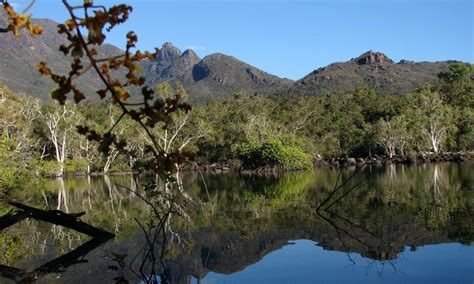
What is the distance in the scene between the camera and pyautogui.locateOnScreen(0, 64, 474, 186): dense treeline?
47438mm

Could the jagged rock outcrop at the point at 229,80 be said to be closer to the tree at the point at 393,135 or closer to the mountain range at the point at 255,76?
the mountain range at the point at 255,76

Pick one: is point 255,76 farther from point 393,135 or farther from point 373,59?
point 393,135

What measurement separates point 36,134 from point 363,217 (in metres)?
51.5

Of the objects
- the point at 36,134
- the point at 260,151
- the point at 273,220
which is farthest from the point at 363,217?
the point at 36,134

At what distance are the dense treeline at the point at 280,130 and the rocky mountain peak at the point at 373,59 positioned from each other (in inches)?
3149

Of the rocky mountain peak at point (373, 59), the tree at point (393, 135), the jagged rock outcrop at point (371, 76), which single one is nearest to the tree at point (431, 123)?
the tree at point (393, 135)

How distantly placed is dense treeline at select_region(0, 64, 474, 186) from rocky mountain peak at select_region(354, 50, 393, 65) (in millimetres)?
79974

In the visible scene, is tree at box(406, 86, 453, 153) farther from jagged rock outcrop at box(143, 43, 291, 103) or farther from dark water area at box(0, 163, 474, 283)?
jagged rock outcrop at box(143, 43, 291, 103)

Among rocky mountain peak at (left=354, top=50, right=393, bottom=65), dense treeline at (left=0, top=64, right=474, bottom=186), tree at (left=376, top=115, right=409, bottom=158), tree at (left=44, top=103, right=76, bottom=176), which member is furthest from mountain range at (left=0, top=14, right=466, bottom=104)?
tree at (left=376, top=115, right=409, bottom=158)

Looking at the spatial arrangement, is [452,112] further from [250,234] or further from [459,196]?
[250,234]

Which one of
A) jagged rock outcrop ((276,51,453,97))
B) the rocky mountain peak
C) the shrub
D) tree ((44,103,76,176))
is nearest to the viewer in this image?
the shrub

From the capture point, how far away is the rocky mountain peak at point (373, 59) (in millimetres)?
144250

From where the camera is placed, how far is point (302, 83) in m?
137

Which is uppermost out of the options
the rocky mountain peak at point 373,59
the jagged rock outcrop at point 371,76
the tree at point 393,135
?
the rocky mountain peak at point 373,59
